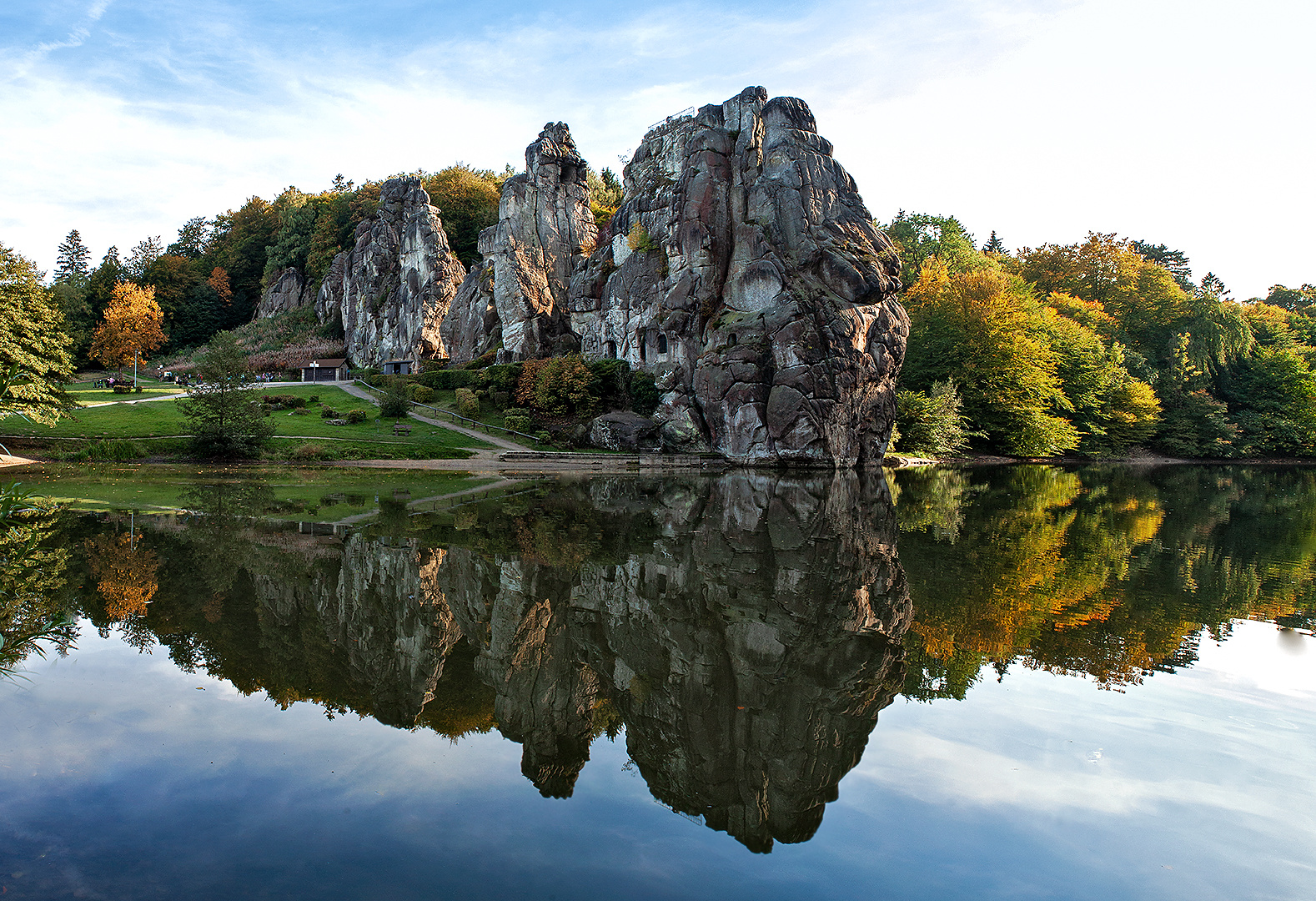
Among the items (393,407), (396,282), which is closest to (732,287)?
(393,407)

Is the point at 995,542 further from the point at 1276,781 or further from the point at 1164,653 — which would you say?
the point at 1276,781

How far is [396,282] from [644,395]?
42021 millimetres

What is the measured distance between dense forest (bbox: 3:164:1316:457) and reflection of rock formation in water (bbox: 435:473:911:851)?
3806cm

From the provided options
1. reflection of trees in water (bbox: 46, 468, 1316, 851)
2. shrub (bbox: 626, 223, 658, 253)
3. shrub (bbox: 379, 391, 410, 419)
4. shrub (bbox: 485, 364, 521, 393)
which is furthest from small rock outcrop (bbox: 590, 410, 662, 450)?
reflection of trees in water (bbox: 46, 468, 1316, 851)

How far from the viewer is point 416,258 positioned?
70.6 meters

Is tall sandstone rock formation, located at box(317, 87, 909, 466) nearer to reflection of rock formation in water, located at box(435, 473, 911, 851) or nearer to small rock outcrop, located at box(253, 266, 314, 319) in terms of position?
reflection of rock formation in water, located at box(435, 473, 911, 851)

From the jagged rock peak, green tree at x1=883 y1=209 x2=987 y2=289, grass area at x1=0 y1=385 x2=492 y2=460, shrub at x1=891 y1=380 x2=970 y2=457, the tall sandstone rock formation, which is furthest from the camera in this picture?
green tree at x1=883 y1=209 x2=987 y2=289

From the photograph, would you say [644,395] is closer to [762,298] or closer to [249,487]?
[762,298]

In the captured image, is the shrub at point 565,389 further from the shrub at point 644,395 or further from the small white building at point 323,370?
the small white building at point 323,370

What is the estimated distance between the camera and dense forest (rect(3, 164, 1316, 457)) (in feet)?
173

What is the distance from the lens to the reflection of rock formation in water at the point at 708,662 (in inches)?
217

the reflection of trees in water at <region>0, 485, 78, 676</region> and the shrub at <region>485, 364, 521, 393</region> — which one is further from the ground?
the shrub at <region>485, 364, 521, 393</region>

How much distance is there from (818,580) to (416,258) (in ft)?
227

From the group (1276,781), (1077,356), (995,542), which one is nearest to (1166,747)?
(1276,781)
